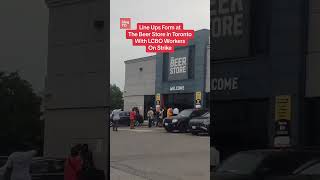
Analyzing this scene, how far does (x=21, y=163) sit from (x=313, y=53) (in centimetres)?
89

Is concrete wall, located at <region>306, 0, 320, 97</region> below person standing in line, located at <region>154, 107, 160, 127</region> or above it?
above

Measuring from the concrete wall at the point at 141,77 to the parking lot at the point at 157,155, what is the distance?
12 centimetres

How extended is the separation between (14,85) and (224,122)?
652 millimetres

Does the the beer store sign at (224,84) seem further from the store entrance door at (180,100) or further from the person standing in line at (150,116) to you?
the person standing in line at (150,116)

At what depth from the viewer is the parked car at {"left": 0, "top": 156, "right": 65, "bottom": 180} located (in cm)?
114

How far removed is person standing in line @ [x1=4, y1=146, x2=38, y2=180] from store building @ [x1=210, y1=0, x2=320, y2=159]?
0.57 m

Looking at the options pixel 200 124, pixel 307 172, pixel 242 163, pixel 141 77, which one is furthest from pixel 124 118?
pixel 307 172

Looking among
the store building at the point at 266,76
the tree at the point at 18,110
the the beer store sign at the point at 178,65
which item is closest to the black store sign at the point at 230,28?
the store building at the point at 266,76

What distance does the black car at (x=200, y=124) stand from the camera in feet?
3.82

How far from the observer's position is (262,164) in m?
1.06

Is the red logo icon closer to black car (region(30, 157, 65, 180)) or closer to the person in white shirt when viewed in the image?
the person in white shirt

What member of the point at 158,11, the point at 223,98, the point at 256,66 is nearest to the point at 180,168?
the point at 223,98

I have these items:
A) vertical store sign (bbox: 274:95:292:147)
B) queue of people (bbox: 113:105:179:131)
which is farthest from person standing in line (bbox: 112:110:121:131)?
vertical store sign (bbox: 274:95:292:147)

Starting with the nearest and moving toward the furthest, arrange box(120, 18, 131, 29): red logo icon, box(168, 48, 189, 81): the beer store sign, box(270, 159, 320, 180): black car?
1. box(270, 159, 320, 180): black car
2. box(168, 48, 189, 81): the beer store sign
3. box(120, 18, 131, 29): red logo icon
